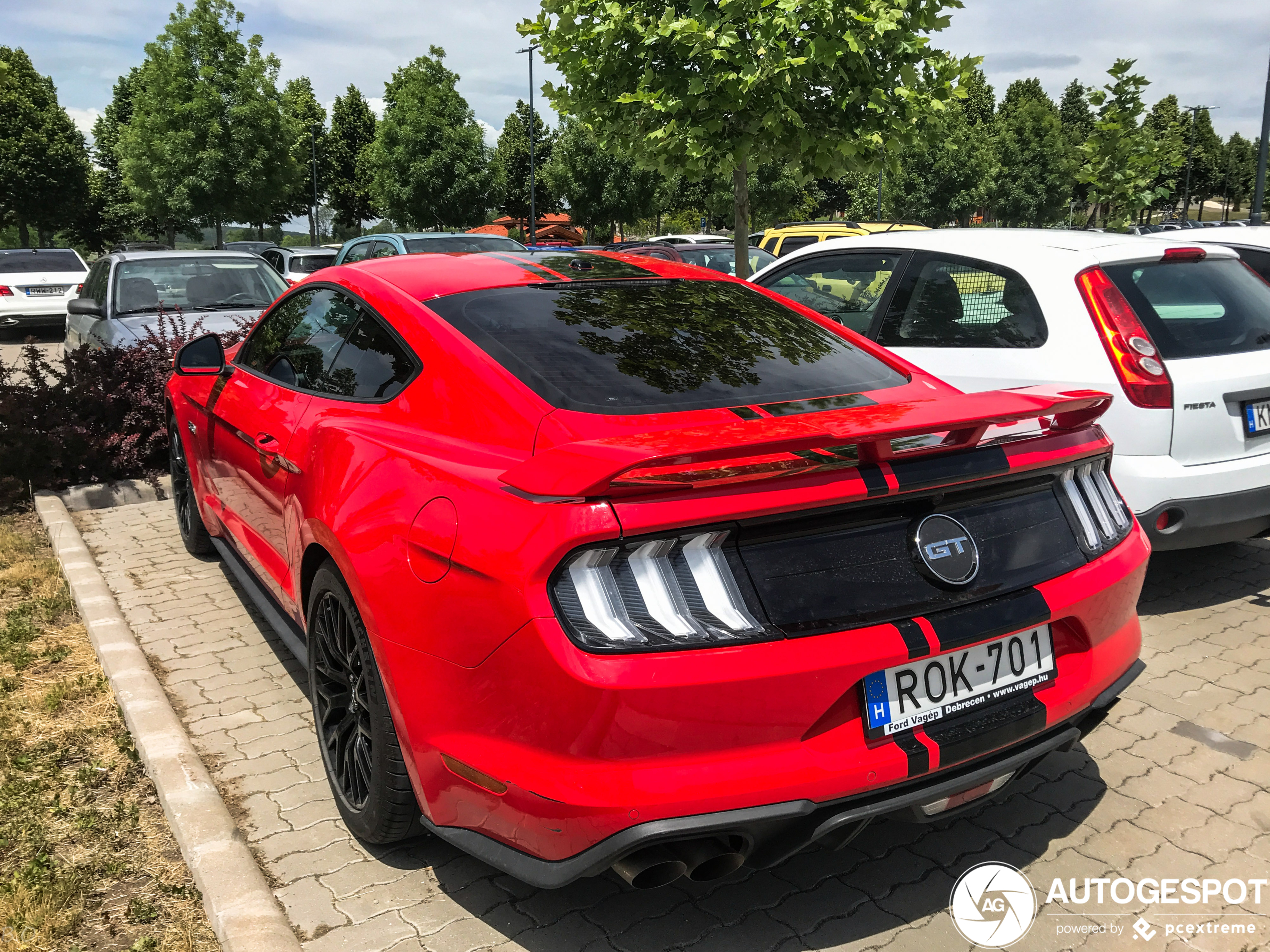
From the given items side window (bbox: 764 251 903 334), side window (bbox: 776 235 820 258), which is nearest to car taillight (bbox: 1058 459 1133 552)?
side window (bbox: 764 251 903 334)

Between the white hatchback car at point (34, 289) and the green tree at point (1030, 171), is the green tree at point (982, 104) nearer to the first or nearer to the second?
the green tree at point (1030, 171)

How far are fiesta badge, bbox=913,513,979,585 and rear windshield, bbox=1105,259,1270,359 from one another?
266 centimetres

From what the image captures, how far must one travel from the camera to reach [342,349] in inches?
134

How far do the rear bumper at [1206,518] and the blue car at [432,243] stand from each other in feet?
32.8

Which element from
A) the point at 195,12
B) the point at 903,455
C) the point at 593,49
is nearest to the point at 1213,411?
the point at 903,455

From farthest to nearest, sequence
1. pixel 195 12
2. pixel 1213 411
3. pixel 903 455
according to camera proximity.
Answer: pixel 195 12
pixel 1213 411
pixel 903 455

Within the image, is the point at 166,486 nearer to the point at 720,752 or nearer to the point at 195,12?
the point at 720,752

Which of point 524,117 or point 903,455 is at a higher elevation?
point 524,117

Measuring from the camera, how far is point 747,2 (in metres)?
7.24

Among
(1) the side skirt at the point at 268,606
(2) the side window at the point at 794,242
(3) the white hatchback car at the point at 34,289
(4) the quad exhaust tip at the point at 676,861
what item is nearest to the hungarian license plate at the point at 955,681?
(4) the quad exhaust tip at the point at 676,861

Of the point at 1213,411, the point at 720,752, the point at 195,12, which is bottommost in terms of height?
the point at 720,752

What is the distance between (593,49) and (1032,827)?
22.5 feet

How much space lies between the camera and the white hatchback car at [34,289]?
1908 centimetres

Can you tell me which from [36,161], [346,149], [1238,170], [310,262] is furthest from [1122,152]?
[1238,170]
